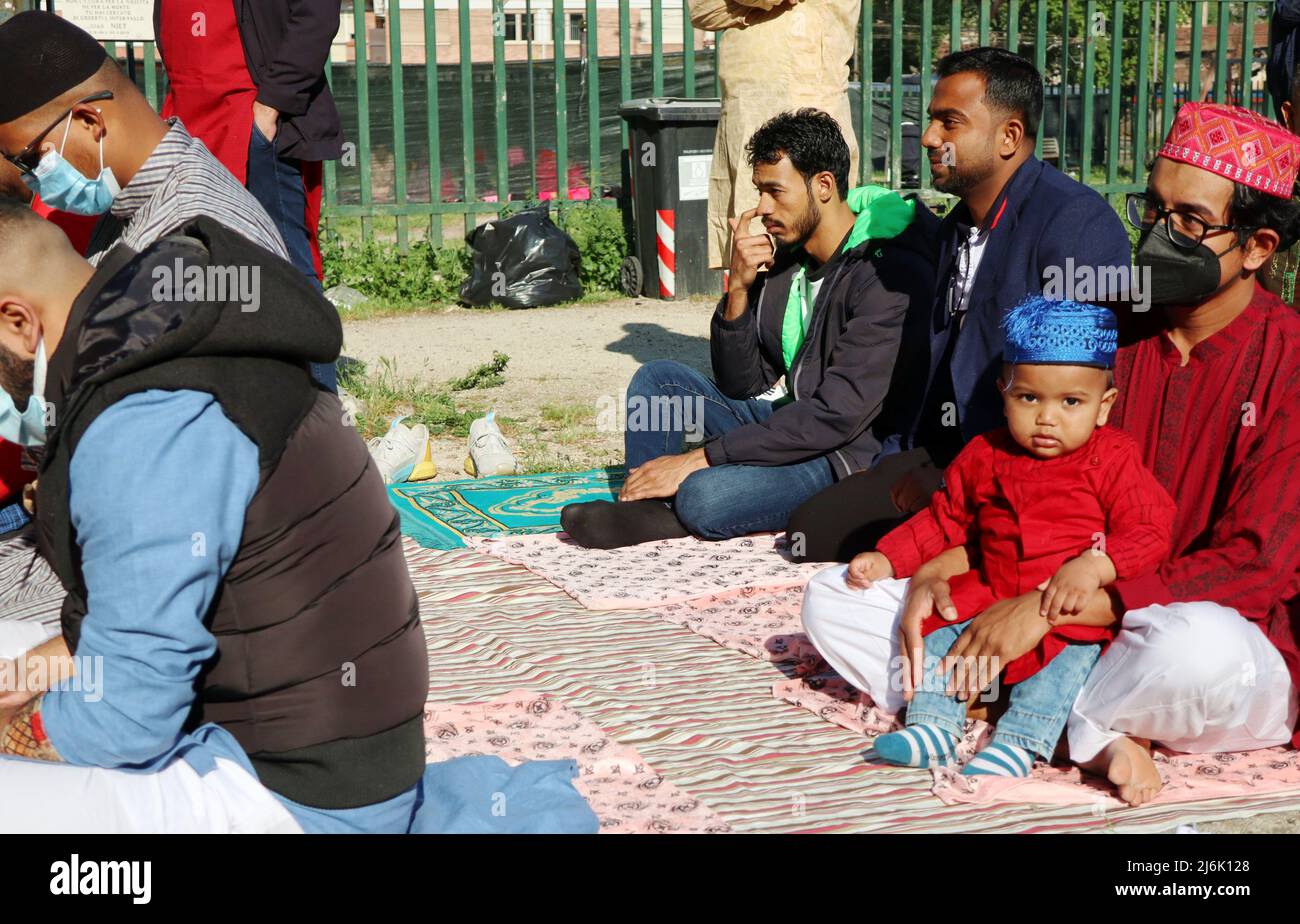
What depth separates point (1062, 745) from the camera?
132 inches

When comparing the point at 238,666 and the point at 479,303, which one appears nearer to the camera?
the point at 238,666

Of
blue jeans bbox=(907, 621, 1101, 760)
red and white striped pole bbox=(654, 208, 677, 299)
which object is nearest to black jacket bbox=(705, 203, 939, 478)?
blue jeans bbox=(907, 621, 1101, 760)

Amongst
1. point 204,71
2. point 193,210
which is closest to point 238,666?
point 193,210

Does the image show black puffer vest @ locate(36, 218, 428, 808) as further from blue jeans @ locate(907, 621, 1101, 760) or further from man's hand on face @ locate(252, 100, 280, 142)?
man's hand on face @ locate(252, 100, 280, 142)

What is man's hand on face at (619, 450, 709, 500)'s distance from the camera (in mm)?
5258

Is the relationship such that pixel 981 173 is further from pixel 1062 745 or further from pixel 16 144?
pixel 16 144

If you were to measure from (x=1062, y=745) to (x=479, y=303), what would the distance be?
8103mm

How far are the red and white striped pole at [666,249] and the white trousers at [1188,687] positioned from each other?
7.92 metres

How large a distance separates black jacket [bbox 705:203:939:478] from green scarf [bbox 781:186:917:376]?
0.04 m

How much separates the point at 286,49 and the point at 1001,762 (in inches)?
163

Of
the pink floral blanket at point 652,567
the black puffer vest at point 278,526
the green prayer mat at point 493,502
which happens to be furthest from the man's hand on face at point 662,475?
the black puffer vest at point 278,526

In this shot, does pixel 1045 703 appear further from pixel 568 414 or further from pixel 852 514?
pixel 568 414

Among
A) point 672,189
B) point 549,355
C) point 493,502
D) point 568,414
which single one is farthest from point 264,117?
point 672,189

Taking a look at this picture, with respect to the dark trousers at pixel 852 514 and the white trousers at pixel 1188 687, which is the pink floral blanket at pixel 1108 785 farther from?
the dark trousers at pixel 852 514
